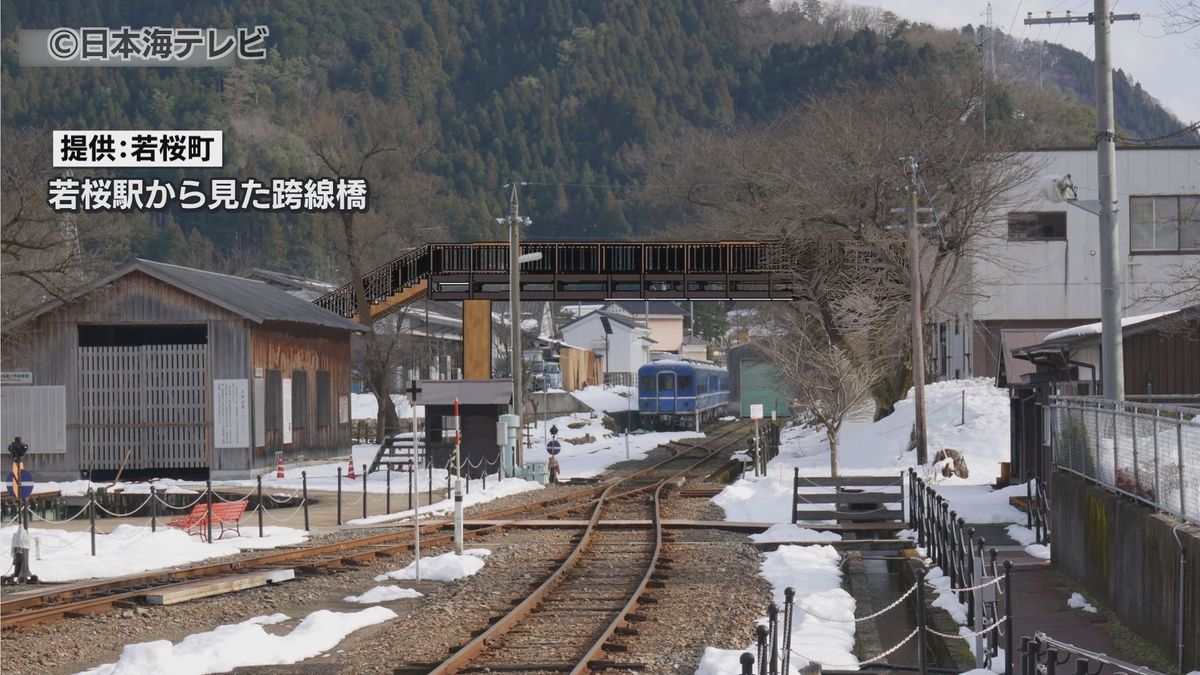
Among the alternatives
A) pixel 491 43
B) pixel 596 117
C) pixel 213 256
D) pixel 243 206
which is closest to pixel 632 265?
pixel 243 206

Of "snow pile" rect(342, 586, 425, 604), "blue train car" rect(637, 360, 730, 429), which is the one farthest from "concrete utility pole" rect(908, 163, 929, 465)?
"blue train car" rect(637, 360, 730, 429)

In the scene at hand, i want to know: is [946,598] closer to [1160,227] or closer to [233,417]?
[233,417]

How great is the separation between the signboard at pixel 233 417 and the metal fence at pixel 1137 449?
20707mm

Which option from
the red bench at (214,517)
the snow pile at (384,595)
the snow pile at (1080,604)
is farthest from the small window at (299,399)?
the snow pile at (1080,604)

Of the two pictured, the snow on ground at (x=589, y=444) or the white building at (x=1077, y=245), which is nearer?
the snow on ground at (x=589, y=444)

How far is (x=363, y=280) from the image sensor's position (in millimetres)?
45719

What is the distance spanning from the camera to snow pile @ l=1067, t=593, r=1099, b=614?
13344 mm

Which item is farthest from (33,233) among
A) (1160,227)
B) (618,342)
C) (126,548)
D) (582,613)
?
(618,342)

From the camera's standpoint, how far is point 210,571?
17.1m

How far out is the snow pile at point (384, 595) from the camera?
1541 centimetres

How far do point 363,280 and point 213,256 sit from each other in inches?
2327

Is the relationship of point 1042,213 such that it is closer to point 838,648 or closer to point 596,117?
point 838,648

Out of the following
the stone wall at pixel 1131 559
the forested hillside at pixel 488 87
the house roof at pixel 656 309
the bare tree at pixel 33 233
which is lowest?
the stone wall at pixel 1131 559

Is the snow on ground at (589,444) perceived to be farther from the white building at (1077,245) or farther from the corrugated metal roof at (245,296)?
the white building at (1077,245)
